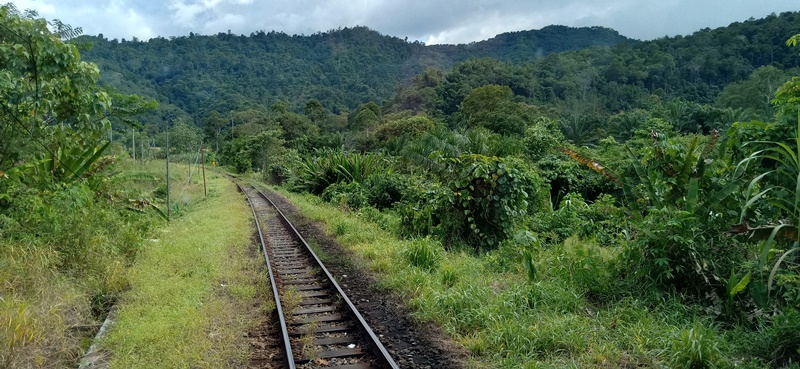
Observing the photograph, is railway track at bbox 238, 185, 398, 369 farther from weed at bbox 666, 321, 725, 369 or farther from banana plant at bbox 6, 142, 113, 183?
banana plant at bbox 6, 142, 113, 183

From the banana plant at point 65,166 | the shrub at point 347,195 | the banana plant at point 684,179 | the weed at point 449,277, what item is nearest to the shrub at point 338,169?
the shrub at point 347,195

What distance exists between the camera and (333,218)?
13859 mm

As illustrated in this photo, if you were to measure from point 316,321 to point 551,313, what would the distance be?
2779 millimetres

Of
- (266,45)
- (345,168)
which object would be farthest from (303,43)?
(345,168)

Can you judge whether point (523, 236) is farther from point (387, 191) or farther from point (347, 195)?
point (347, 195)

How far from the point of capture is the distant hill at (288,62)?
311 ft

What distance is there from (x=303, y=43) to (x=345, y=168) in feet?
480

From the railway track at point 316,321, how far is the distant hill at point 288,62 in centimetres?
6883

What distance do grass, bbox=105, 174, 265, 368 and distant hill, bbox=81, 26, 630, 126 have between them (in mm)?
67544

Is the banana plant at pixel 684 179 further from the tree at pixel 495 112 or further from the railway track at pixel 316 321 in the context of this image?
the tree at pixel 495 112

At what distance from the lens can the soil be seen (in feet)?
16.2

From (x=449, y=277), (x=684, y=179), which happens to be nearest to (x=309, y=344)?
(x=449, y=277)

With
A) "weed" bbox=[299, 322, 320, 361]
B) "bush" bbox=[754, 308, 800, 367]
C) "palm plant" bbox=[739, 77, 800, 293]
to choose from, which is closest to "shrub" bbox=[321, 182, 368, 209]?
"weed" bbox=[299, 322, 320, 361]

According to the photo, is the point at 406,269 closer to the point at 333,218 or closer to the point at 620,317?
the point at 620,317
